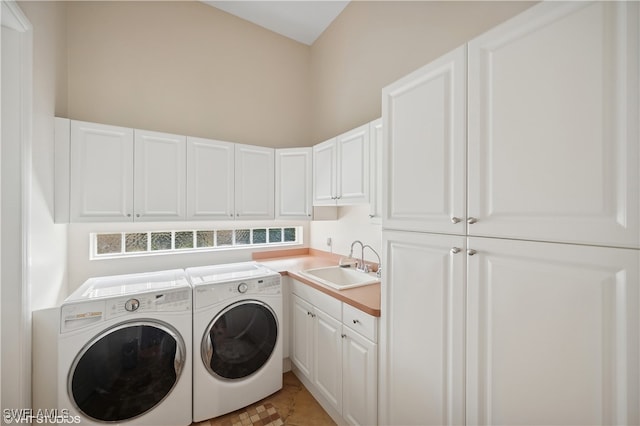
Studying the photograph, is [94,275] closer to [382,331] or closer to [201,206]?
[201,206]

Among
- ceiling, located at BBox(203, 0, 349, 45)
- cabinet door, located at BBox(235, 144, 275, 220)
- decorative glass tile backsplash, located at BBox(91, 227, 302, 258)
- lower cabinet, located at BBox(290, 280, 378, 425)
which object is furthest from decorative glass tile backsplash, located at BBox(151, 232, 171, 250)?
ceiling, located at BBox(203, 0, 349, 45)

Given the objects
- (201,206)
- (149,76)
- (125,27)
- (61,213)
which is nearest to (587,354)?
(201,206)

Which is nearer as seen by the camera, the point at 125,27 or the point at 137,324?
the point at 137,324

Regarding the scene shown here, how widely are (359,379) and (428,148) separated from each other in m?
1.31

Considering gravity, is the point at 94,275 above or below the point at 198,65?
below

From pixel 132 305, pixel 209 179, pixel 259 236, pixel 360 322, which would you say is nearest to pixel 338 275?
pixel 360 322

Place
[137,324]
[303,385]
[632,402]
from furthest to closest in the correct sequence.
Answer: [303,385]
[137,324]
[632,402]

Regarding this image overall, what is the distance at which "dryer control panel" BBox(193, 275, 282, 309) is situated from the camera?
1.83 meters

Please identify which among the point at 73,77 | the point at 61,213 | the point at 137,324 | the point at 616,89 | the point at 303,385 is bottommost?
the point at 303,385

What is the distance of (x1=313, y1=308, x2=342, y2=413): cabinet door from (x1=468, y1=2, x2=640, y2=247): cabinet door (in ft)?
3.78

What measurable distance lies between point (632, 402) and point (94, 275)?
2944 millimetres

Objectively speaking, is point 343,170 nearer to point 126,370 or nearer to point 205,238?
point 205,238

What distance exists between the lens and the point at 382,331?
1.37m

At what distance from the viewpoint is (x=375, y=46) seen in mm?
2295
